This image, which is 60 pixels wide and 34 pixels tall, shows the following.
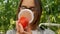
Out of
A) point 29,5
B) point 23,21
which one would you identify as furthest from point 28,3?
point 23,21

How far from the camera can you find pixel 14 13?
3.79 feet

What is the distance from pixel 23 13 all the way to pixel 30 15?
4 cm

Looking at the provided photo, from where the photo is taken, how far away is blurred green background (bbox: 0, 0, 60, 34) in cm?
113

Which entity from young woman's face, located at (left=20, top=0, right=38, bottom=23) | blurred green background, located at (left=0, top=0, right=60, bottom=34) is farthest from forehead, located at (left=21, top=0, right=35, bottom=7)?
blurred green background, located at (left=0, top=0, right=60, bottom=34)

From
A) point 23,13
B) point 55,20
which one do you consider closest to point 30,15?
point 23,13

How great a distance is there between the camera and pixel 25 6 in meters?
0.88

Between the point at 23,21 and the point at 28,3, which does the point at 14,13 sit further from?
the point at 23,21

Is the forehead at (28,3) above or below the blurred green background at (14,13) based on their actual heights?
above

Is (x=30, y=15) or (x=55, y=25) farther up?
(x=30, y=15)

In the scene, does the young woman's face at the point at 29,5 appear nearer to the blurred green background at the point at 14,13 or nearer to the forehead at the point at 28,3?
the forehead at the point at 28,3

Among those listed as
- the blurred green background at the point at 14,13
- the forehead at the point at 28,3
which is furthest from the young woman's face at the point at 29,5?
the blurred green background at the point at 14,13

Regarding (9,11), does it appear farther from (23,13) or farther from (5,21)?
(23,13)

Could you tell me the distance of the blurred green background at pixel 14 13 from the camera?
113 cm

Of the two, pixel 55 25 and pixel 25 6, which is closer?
pixel 25 6
